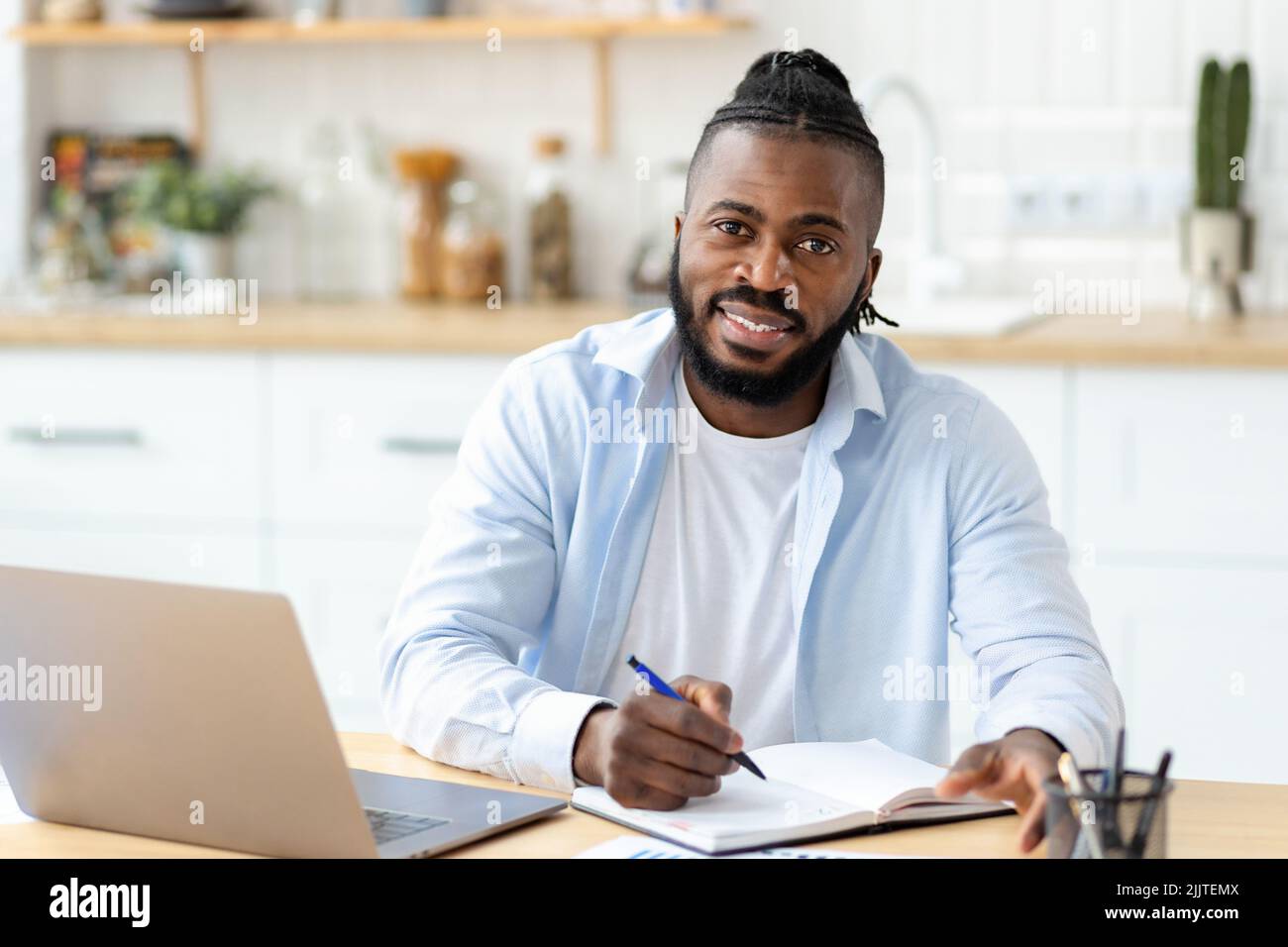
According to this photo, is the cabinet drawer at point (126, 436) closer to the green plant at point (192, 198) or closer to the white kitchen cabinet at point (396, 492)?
the white kitchen cabinet at point (396, 492)

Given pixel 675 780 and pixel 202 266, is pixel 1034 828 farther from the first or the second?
pixel 202 266

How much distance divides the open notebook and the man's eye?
49 centimetres

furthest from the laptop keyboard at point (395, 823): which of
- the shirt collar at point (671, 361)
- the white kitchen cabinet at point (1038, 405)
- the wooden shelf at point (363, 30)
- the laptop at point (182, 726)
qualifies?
the wooden shelf at point (363, 30)

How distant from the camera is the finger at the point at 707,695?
117 cm

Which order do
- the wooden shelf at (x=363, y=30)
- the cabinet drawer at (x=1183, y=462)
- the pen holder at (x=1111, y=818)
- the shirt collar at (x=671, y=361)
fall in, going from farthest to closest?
the wooden shelf at (x=363, y=30)
the cabinet drawer at (x=1183, y=462)
the shirt collar at (x=671, y=361)
the pen holder at (x=1111, y=818)

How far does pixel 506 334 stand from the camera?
2738 millimetres

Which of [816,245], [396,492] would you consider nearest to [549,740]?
[816,245]

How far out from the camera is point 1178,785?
4.08 ft

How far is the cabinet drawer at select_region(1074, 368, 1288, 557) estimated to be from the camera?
97.2 inches

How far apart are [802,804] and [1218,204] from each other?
6.72 ft

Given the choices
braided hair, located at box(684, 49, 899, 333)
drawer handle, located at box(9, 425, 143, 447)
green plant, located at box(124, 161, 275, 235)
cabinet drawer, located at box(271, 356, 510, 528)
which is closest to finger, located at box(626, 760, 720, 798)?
braided hair, located at box(684, 49, 899, 333)

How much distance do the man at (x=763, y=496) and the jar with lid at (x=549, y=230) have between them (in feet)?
5.51

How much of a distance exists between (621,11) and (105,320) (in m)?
1.13
